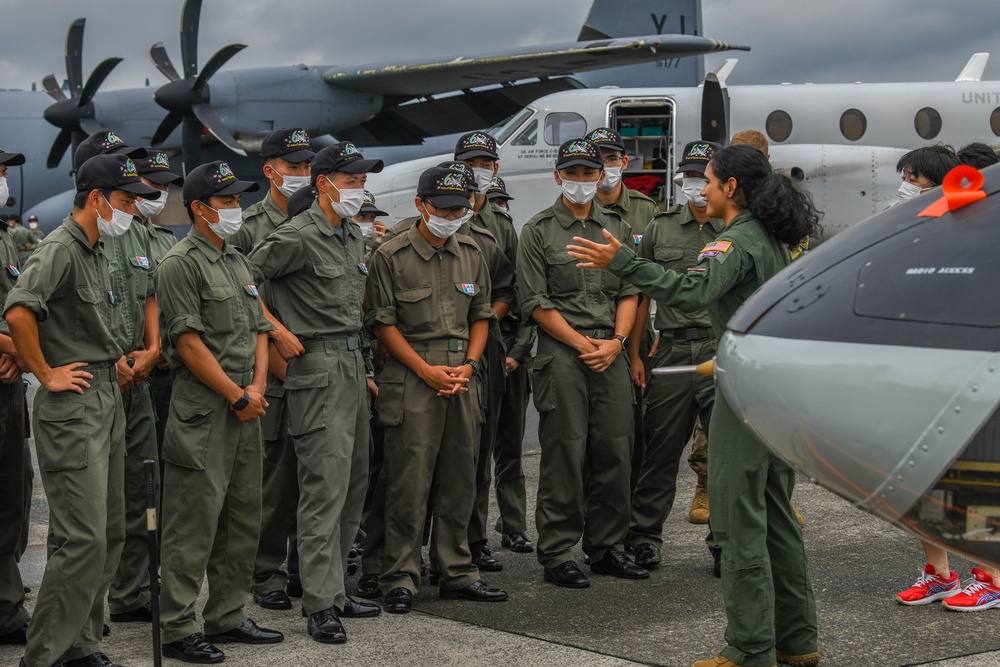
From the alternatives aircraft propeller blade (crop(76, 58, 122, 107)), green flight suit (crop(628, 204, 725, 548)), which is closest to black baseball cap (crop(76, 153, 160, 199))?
green flight suit (crop(628, 204, 725, 548))

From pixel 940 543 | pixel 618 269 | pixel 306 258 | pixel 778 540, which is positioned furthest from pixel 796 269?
pixel 306 258

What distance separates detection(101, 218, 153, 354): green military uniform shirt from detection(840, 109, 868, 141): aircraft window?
12014 mm

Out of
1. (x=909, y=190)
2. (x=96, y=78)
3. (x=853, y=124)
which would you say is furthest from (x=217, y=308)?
(x=96, y=78)

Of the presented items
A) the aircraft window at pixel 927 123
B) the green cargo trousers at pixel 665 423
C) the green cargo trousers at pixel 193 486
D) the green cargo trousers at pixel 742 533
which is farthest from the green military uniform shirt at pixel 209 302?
the aircraft window at pixel 927 123

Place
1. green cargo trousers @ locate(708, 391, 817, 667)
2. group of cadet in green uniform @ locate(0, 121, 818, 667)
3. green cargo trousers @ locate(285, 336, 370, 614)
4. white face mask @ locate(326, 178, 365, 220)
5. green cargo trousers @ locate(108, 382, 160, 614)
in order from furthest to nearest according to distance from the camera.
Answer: white face mask @ locate(326, 178, 365, 220) → green cargo trousers @ locate(108, 382, 160, 614) → green cargo trousers @ locate(285, 336, 370, 614) → group of cadet in green uniform @ locate(0, 121, 818, 667) → green cargo trousers @ locate(708, 391, 817, 667)

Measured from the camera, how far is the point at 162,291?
4.30 m

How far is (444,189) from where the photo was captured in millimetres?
5035

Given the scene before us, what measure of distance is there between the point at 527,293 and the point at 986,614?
242 centimetres

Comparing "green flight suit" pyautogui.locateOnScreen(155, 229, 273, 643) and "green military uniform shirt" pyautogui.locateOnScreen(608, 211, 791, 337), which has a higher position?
"green military uniform shirt" pyautogui.locateOnScreen(608, 211, 791, 337)

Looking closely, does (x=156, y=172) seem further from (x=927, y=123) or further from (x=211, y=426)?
(x=927, y=123)

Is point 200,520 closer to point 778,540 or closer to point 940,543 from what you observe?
point 778,540

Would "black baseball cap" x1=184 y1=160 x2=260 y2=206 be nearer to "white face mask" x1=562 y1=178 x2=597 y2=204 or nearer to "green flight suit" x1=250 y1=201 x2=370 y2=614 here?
"green flight suit" x1=250 y1=201 x2=370 y2=614

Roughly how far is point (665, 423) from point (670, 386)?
18 centimetres

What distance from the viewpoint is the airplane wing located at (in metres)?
16.1
